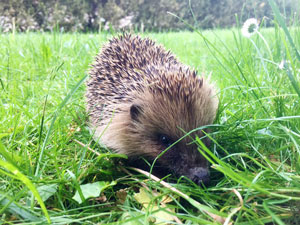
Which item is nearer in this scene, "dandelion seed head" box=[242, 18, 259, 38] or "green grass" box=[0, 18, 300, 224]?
"green grass" box=[0, 18, 300, 224]

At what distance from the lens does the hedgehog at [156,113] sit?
192 centimetres

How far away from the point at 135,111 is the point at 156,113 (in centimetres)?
A: 22

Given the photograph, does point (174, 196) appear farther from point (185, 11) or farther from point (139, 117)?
point (185, 11)

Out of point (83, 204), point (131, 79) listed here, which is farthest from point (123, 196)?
point (131, 79)

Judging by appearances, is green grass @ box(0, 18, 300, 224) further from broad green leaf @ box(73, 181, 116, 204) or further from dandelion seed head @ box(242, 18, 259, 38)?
dandelion seed head @ box(242, 18, 259, 38)

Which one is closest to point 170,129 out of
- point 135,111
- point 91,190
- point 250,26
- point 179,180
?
point 135,111

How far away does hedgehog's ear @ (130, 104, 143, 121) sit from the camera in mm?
2261

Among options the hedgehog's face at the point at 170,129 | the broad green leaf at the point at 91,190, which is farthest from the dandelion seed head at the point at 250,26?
the broad green leaf at the point at 91,190

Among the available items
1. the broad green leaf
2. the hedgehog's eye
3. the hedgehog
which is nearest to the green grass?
the broad green leaf

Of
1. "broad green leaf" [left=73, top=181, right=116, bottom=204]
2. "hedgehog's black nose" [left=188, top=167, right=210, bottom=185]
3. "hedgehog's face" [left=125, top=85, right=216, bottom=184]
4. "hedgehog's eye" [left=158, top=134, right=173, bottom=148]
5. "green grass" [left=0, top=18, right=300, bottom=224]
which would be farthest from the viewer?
"hedgehog's eye" [left=158, top=134, right=173, bottom=148]

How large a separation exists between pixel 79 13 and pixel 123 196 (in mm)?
15410

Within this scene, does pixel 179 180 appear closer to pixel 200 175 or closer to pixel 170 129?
pixel 200 175

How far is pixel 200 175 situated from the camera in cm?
170

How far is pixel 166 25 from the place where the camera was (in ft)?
60.3
